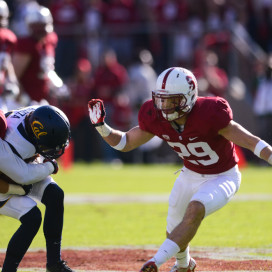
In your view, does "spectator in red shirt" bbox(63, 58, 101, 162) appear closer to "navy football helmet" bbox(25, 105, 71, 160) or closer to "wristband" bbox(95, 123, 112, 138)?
"wristband" bbox(95, 123, 112, 138)

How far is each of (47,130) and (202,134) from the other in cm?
108

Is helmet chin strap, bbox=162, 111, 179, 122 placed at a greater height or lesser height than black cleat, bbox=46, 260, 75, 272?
greater

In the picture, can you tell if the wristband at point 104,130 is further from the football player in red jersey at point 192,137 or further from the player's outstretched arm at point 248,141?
the player's outstretched arm at point 248,141

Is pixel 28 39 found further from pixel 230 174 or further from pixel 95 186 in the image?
pixel 230 174

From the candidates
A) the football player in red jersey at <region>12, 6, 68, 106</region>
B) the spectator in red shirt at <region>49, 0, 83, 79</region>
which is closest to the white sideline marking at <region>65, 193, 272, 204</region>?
the football player in red jersey at <region>12, 6, 68, 106</region>

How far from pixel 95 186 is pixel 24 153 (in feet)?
21.8

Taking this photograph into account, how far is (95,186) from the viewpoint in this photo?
1170cm

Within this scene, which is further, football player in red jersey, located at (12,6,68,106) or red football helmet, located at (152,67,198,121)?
football player in red jersey, located at (12,6,68,106)

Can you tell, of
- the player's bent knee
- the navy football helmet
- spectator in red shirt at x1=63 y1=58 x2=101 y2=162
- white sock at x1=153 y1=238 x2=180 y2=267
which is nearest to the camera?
white sock at x1=153 y1=238 x2=180 y2=267

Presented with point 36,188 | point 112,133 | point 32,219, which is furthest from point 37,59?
point 32,219

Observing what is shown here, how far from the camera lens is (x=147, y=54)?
603 inches

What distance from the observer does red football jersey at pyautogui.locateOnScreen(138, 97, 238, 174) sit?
203 inches

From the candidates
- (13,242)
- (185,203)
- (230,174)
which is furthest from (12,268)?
(230,174)

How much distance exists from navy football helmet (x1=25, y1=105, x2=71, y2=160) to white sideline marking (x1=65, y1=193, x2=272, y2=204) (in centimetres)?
465
